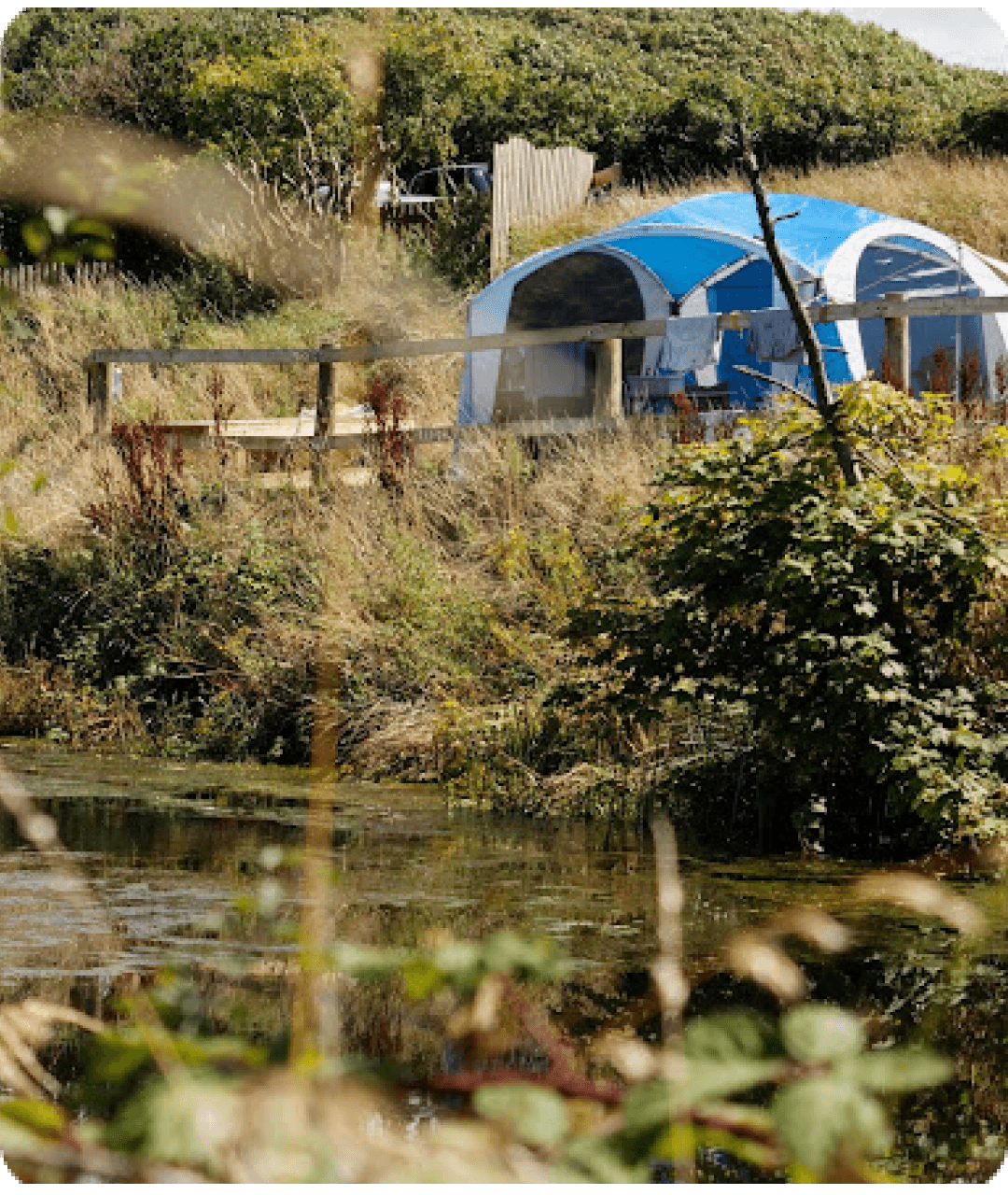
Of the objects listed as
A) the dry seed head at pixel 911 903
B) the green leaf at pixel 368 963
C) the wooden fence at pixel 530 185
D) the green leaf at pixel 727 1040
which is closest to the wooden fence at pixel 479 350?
the dry seed head at pixel 911 903

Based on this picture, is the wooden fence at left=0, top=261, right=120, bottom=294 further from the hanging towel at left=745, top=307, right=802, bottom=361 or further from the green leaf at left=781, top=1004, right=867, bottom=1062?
the green leaf at left=781, top=1004, right=867, bottom=1062

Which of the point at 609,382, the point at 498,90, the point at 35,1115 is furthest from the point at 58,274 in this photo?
the point at 35,1115

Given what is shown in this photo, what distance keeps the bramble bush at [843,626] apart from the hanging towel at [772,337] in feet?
17.1

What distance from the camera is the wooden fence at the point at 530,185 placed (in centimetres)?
2316

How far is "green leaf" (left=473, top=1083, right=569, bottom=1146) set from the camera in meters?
1.77

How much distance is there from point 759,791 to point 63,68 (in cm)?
2420

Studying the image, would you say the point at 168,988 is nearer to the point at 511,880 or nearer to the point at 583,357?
the point at 511,880

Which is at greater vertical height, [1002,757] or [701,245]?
[701,245]

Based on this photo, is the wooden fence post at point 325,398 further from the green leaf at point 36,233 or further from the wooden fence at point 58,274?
the green leaf at point 36,233

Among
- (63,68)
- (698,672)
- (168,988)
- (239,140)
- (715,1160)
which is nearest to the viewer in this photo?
(168,988)

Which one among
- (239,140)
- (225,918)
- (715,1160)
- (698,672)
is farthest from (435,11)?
(715,1160)

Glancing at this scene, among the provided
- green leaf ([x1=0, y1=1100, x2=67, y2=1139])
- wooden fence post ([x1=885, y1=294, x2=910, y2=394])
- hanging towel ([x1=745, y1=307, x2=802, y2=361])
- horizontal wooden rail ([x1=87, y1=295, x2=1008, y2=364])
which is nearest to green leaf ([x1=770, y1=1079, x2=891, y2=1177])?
green leaf ([x1=0, y1=1100, x2=67, y2=1139])

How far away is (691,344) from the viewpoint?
1415 cm

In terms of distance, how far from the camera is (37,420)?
16609mm
